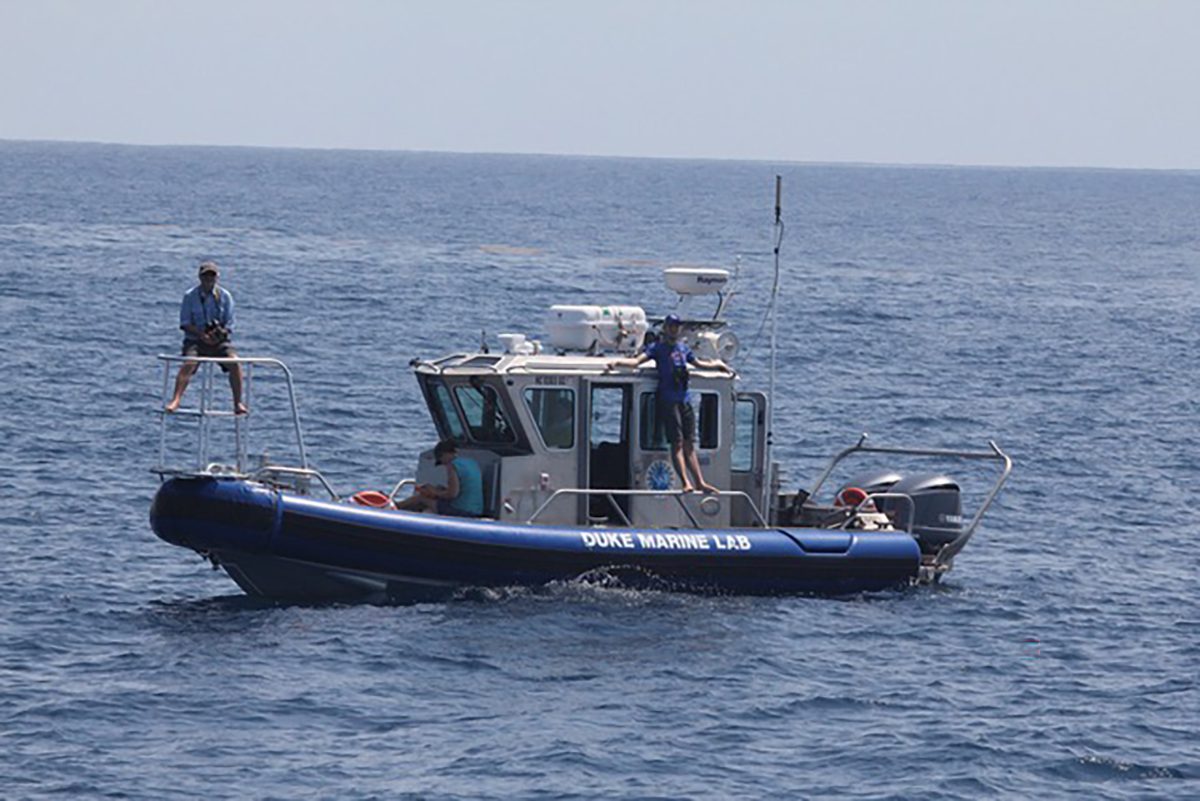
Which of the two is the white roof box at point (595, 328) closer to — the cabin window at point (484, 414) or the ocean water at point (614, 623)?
the cabin window at point (484, 414)

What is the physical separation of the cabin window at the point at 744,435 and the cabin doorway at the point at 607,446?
1.26 meters

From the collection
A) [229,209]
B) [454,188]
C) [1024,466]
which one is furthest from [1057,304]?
[454,188]

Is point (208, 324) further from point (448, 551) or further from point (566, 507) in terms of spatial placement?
point (566, 507)

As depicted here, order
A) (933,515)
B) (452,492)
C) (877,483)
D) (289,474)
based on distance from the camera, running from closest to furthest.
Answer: (452,492) < (289,474) < (933,515) < (877,483)

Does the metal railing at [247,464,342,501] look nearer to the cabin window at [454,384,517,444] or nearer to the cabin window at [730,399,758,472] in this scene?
Answer: the cabin window at [454,384,517,444]

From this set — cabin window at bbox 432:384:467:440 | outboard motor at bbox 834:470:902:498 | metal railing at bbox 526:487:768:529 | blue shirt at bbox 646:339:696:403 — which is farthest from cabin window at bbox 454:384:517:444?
outboard motor at bbox 834:470:902:498

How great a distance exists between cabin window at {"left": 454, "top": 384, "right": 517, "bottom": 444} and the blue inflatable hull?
1.05 meters

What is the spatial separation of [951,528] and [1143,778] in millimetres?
7112

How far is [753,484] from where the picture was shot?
2411cm

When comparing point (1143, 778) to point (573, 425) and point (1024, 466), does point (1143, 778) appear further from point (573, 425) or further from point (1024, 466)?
point (1024, 466)

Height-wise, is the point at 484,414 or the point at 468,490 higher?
the point at 484,414

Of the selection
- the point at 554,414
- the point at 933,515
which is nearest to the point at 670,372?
the point at 554,414

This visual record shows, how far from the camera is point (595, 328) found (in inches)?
927

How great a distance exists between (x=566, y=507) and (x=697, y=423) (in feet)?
5.61
